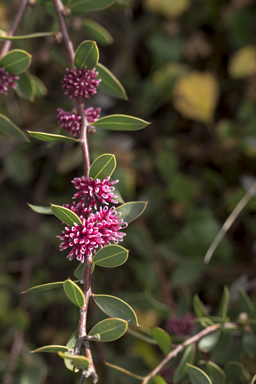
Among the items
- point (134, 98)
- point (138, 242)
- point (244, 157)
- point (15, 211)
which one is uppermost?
point (134, 98)

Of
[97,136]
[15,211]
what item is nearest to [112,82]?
[97,136]

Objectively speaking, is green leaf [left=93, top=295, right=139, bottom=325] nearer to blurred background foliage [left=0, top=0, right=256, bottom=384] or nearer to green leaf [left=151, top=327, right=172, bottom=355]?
green leaf [left=151, top=327, right=172, bottom=355]

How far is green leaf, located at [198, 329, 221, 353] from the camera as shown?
0.98m

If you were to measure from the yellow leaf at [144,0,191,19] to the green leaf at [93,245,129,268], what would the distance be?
157cm

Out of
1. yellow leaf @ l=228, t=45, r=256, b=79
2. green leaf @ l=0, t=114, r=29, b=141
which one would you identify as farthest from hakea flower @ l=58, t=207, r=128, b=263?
yellow leaf @ l=228, t=45, r=256, b=79

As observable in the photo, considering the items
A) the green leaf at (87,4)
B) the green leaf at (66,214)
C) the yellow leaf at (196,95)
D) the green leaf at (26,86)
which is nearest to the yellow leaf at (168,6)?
the yellow leaf at (196,95)

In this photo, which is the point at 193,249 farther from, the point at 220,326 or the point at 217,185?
the point at 220,326

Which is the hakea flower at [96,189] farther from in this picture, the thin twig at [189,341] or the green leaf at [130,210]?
the thin twig at [189,341]

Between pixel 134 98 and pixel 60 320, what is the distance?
1.23m

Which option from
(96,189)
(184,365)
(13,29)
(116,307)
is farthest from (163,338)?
(13,29)

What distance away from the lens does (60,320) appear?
1.73 metres

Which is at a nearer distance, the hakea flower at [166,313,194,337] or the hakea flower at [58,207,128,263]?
the hakea flower at [58,207,128,263]

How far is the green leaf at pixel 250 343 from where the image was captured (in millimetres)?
1027

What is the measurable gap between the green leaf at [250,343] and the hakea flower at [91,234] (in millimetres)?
604
